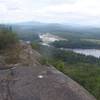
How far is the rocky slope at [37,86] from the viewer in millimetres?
5711

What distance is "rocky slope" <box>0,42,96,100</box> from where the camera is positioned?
5.71 meters

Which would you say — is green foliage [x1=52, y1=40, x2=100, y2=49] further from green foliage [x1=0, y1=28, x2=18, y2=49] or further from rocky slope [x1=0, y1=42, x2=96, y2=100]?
rocky slope [x1=0, y1=42, x2=96, y2=100]

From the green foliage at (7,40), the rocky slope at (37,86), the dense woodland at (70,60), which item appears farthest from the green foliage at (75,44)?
the rocky slope at (37,86)

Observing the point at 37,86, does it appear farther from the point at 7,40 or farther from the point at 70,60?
the point at 70,60

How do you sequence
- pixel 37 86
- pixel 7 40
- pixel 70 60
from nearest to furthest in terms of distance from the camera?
1. pixel 37 86
2. pixel 7 40
3. pixel 70 60

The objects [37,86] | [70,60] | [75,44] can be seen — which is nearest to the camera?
[37,86]

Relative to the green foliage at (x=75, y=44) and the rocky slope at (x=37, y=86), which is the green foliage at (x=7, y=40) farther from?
the green foliage at (x=75, y=44)

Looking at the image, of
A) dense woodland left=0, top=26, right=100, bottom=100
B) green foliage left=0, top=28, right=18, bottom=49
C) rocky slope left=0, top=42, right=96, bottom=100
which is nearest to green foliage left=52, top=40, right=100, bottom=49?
dense woodland left=0, top=26, right=100, bottom=100

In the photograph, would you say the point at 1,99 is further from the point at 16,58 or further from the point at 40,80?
the point at 16,58

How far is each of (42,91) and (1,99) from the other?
0.82 m

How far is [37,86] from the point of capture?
19.3ft

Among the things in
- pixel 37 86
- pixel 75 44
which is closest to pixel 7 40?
pixel 37 86

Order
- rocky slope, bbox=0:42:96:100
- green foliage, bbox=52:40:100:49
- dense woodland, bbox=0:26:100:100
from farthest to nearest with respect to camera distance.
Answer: green foliage, bbox=52:40:100:49 → dense woodland, bbox=0:26:100:100 → rocky slope, bbox=0:42:96:100

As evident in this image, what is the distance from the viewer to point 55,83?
5.99 m
